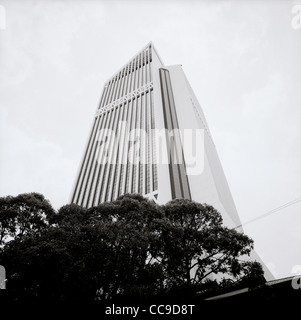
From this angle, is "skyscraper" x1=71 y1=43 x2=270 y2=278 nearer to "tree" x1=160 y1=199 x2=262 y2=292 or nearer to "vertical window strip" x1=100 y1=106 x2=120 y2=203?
"vertical window strip" x1=100 y1=106 x2=120 y2=203

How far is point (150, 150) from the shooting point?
4709 cm

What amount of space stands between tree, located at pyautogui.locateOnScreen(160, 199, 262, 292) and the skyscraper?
72.6ft

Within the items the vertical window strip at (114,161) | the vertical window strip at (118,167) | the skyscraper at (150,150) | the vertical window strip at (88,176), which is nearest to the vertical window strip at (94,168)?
the skyscraper at (150,150)

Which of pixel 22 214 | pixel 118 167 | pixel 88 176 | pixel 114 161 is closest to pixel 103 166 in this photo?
pixel 114 161

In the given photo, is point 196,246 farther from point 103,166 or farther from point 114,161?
point 103,166

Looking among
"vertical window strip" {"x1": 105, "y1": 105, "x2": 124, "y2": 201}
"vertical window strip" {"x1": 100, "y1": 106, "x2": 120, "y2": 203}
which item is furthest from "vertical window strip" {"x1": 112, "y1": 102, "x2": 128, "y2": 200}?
"vertical window strip" {"x1": 100, "y1": 106, "x2": 120, "y2": 203}

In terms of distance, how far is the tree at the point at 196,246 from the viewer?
15031 mm

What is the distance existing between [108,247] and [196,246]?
5.44m

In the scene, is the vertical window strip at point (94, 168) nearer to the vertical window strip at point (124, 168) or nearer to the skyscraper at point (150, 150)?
the skyscraper at point (150, 150)

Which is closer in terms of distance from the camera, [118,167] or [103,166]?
[118,167]

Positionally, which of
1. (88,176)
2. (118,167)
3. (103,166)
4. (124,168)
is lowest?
(124,168)
